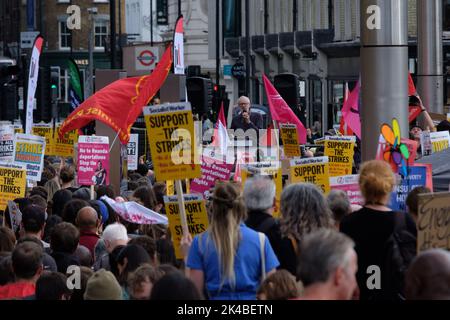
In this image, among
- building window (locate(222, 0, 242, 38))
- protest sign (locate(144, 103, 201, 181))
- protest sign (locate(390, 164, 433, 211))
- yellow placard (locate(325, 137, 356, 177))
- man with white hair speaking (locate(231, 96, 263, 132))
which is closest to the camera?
protest sign (locate(144, 103, 201, 181))

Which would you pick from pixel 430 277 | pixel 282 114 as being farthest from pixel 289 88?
pixel 430 277

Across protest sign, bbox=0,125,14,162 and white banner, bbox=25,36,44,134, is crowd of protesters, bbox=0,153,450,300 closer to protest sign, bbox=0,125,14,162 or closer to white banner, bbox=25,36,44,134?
protest sign, bbox=0,125,14,162

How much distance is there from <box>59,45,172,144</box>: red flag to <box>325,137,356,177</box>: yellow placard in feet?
6.47

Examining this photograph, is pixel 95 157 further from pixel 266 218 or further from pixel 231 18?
pixel 231 18

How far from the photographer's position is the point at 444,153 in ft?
48.0

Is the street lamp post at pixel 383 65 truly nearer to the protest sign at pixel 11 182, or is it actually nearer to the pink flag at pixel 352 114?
the protest sign at pixel 11 182

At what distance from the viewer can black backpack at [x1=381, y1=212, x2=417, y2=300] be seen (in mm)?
8117

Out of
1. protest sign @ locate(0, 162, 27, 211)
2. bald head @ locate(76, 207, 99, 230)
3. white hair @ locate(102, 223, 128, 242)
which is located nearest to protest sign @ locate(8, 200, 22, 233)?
bald head @ locate(76, 207, 99, 230)

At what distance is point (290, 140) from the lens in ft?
59.6

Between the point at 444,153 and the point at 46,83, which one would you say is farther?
the point at 46,83

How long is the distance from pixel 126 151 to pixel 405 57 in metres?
7.25

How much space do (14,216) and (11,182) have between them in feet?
5.84
